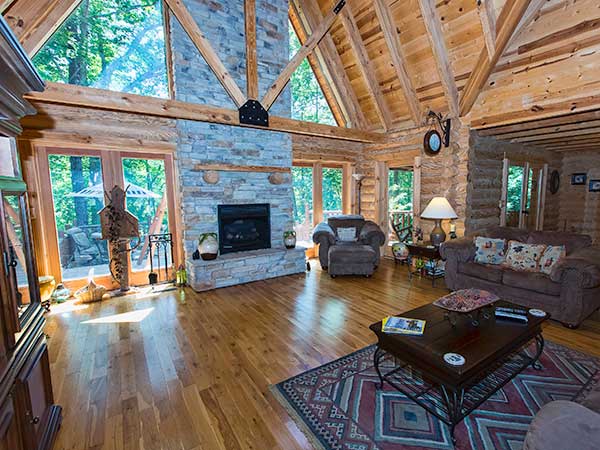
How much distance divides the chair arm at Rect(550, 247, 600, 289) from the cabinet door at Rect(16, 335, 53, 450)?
4.29m

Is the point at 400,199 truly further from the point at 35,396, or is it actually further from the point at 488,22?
the point at 35,396

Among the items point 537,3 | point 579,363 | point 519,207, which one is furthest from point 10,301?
point 519,207

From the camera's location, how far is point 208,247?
4363 millimetres

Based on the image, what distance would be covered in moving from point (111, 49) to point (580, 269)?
20.1 feet

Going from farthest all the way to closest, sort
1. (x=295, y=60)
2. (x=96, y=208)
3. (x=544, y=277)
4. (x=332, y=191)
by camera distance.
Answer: (x=332, y=191)
(x=295, y=60)
(x=96, y=208)
(x=544, y=277)

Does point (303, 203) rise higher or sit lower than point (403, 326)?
higher

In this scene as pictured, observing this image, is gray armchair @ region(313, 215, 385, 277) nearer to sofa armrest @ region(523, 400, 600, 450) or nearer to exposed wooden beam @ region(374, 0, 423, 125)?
exposed wooden beam @ region(374, 0, 423, 125)

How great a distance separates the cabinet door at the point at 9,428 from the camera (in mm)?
1168

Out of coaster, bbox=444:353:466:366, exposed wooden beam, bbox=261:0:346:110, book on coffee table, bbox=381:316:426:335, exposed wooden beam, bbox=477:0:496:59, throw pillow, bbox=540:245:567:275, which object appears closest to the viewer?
coaster, bbox=444:353:466:366

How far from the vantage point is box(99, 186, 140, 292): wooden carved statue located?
162 inches

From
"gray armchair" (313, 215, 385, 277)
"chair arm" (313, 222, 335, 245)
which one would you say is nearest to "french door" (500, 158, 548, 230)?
"gray armchair" (313, 215, 385, 277)

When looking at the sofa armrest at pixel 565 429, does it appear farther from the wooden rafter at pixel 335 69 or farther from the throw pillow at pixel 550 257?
the wooden rafter at pixel 335 69

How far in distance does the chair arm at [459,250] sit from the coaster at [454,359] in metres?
2.48

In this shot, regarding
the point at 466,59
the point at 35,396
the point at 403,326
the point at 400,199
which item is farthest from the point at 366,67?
the point at 35,396
